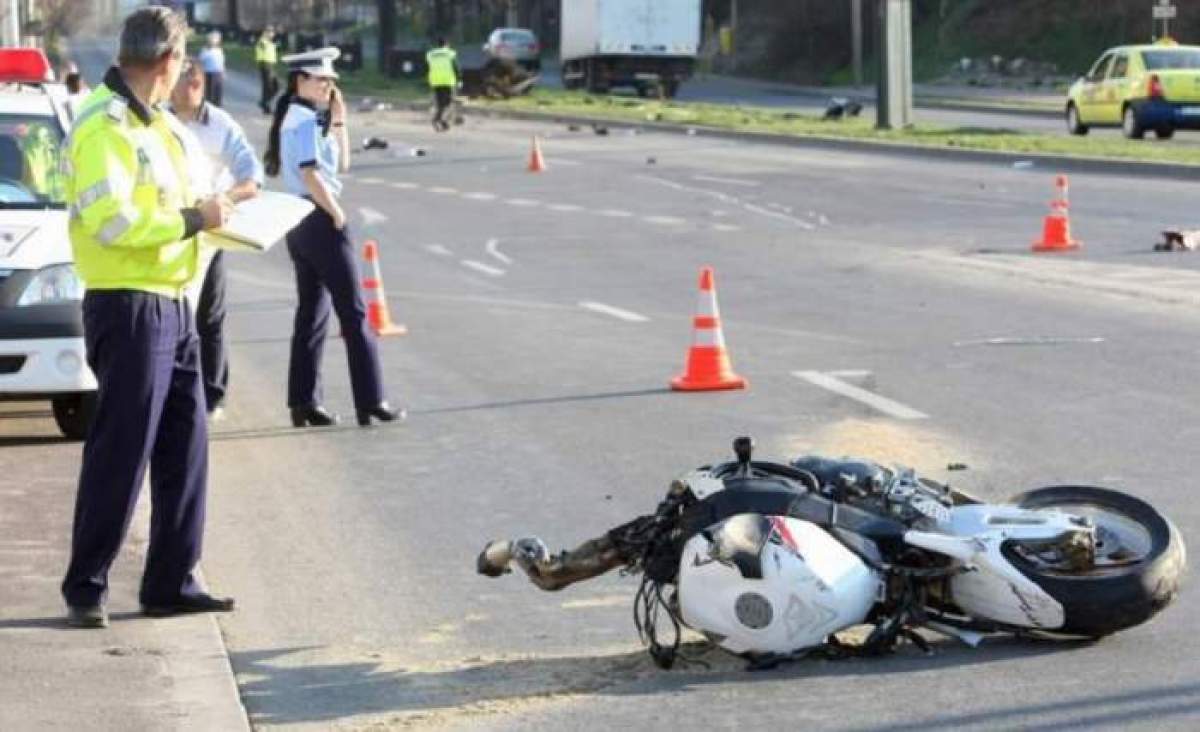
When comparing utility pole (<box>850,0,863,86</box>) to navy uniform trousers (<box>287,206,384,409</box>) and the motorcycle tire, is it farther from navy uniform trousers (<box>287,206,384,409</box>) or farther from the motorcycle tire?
the motorcycle tire

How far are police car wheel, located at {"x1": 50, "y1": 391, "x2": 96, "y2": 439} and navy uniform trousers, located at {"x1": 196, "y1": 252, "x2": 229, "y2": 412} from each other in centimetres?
57

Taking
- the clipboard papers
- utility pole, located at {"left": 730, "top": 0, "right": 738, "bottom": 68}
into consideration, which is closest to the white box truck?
utility pole, located at {"left": 730, "top": 0, "right": 738, "bottom": 68}

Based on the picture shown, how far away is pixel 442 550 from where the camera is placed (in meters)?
9.02

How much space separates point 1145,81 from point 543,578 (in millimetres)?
35418

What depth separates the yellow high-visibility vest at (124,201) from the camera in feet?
24.2

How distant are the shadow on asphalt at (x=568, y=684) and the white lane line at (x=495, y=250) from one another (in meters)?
15.3

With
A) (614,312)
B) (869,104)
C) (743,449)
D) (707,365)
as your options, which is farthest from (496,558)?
(869,104)

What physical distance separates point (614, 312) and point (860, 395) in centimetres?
491

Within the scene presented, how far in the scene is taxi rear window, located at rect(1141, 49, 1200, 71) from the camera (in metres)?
41.8

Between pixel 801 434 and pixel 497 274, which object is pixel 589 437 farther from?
pixel 497 274

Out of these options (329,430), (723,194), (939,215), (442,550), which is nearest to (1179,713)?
(442,550)

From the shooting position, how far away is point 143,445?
24.8ft

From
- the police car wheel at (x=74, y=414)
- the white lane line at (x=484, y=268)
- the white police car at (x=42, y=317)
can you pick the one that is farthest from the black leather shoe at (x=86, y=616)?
the white lane line at (x=484, y=268)

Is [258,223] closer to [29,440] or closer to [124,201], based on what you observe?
[124,201]
